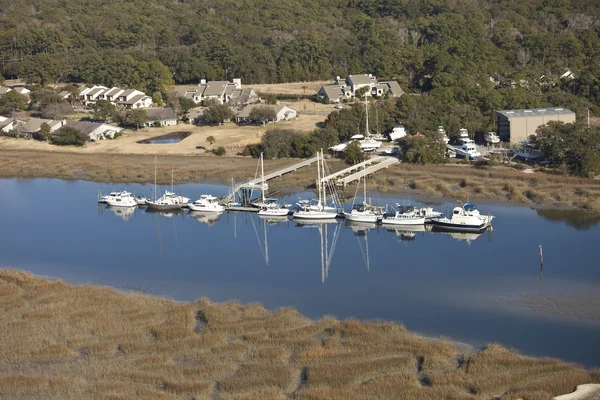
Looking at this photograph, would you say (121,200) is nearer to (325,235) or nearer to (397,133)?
(325,235)

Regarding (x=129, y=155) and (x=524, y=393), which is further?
(x=129, y=155)

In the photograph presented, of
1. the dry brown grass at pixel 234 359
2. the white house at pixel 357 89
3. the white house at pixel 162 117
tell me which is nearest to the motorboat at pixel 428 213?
the dry brown grass at pixel 234 359

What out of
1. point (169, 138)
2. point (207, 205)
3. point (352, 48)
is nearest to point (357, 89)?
point (352, 48)

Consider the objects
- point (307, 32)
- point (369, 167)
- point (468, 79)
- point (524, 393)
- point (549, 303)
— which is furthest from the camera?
point (307, 32)

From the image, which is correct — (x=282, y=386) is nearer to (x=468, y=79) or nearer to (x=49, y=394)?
(x=49, y=394)

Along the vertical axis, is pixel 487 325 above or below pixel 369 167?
below

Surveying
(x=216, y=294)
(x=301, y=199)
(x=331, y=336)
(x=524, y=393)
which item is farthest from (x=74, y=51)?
(x=524, y=393)

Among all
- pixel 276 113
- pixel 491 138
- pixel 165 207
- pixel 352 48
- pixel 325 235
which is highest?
pixel 352 48
